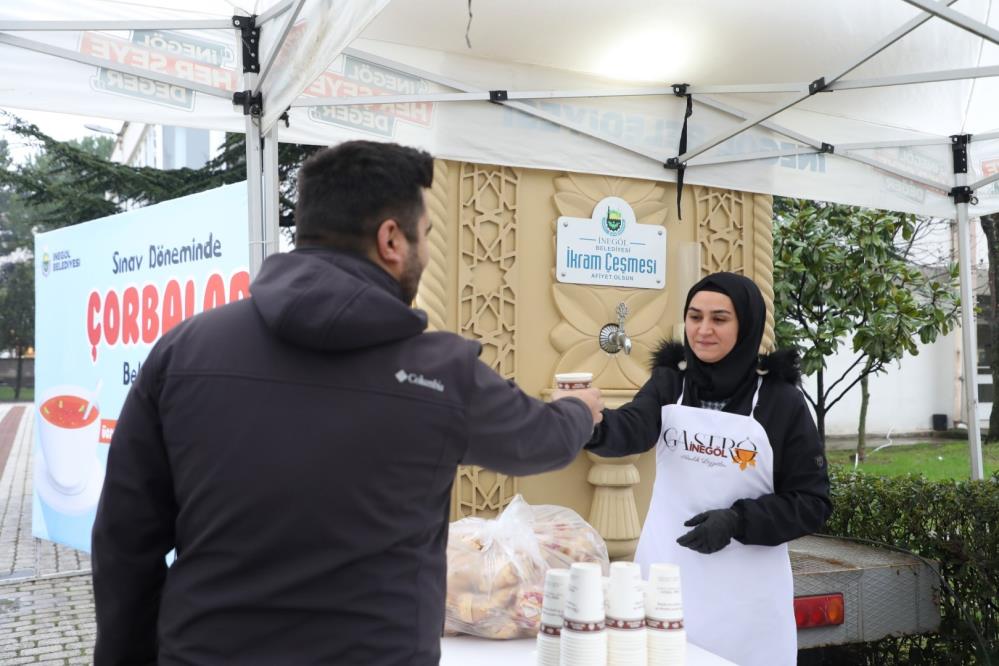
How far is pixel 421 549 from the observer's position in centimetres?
139

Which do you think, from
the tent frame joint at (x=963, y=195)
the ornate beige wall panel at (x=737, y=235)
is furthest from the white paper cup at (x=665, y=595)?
the tent frame joint at (x=963, y=195)

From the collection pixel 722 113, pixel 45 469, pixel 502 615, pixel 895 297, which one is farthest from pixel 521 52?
pixel 895 297

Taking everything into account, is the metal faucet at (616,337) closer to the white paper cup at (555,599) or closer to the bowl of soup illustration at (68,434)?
the white paper cup at (555,599)

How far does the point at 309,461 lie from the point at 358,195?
Result: 1.41ft

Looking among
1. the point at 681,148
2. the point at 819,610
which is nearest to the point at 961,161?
the point at 681,148

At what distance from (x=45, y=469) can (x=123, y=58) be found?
444cm

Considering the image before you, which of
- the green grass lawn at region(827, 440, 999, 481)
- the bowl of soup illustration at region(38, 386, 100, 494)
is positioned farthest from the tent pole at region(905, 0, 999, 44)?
the green grass lawn at region(827, 440, 999, 481)

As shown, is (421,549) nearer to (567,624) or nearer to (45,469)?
(567,624)

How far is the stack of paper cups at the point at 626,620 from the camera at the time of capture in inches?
74.3

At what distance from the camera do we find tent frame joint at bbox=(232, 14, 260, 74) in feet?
11.3

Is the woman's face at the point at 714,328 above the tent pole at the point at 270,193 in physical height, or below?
below

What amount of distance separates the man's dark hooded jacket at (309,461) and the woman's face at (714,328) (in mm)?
1668

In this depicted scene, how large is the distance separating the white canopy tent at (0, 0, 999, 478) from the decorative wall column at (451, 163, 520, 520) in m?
0.23

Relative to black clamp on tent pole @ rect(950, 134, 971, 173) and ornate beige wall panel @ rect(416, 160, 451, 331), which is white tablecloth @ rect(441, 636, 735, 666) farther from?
black clamp on tent pole @ rect(950, 134, 971, 173)
